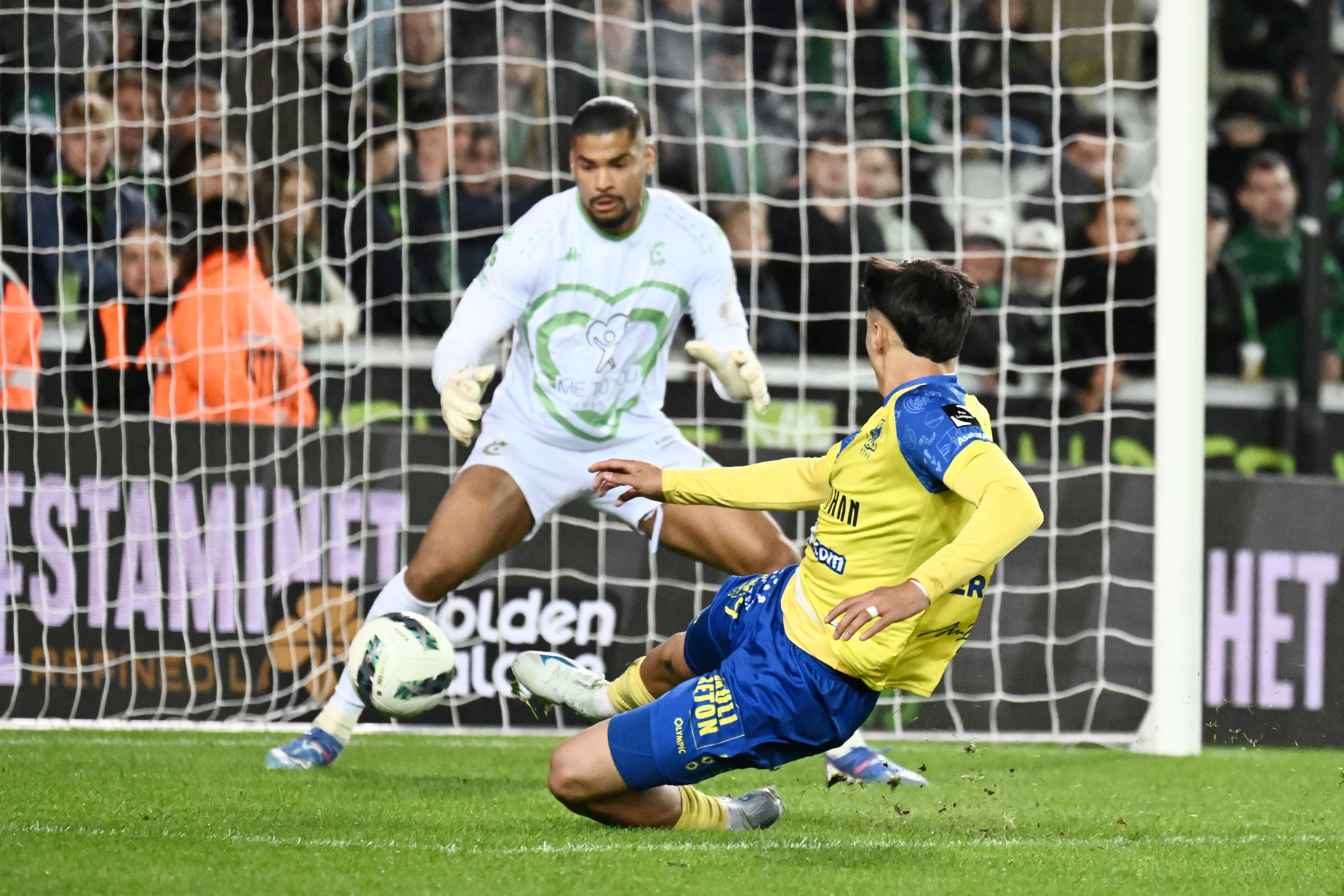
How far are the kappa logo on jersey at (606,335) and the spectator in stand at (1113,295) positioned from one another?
3.30m

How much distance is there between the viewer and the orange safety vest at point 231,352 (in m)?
6.61

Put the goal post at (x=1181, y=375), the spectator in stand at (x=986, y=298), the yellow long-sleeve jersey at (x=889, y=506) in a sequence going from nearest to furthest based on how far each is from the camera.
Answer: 1. the yellow long-sleeve jersey at (x=889, y=506)
2. the goal post at (x=1181, y=375)
3. the spectator in stand at (x=986, y=298)

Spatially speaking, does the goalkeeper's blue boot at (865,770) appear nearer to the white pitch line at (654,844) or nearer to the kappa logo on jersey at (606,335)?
the white pitch line at (654,844)

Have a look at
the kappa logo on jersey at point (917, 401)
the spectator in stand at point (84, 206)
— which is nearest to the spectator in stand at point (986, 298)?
the spectator in stand at point (84, 206)

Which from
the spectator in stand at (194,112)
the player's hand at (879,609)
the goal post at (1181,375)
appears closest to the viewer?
the player's hand at (879,609)

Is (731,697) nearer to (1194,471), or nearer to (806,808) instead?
(806,808)

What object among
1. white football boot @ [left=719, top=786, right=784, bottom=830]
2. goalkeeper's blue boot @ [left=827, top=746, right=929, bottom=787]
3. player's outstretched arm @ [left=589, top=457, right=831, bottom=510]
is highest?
player's outstretched arm @ [left=589, top=457, right=831, bottom=510]

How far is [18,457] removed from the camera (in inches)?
244

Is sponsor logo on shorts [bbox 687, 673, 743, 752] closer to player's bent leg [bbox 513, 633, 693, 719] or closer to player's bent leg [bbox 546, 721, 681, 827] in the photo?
player's bent leg [bbox 546, 721, 681, 827]

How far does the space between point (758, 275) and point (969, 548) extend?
4.81 metres

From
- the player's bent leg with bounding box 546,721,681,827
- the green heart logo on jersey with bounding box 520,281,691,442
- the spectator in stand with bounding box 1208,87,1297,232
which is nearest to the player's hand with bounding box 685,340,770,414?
the green heart logo on jersey with bounding box 520,281,691,442

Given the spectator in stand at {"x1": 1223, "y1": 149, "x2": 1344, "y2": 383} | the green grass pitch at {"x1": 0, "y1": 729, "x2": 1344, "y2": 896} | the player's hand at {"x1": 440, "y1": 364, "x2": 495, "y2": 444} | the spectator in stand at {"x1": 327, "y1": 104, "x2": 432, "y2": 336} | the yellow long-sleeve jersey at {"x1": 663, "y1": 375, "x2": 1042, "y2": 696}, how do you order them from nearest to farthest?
the green grass pitch at {"x1": 0, "y1": 729, "x2": 1344, "y2": 896}
the yellow long-sleeve jersey at {"x1": 663, "y1": 375, "x2": 1042, "y2": 696}
the player's hand at {"x1": 440, "y1": 364, "x2": 495, "y2": 444}
the spectator in stand at {"x1": 327, "y1": 104, "x2": 432, "y2": 336}
the spectator in stand at {"x1": 1223, "y1": 149, "x2": 1344, "y2": 383}

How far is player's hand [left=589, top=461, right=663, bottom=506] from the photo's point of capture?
3604 millimetres

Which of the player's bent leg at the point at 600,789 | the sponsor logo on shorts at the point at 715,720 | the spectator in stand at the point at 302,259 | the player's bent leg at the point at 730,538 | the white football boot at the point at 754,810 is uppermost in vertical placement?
the spectator in stand at the point at 302,259
